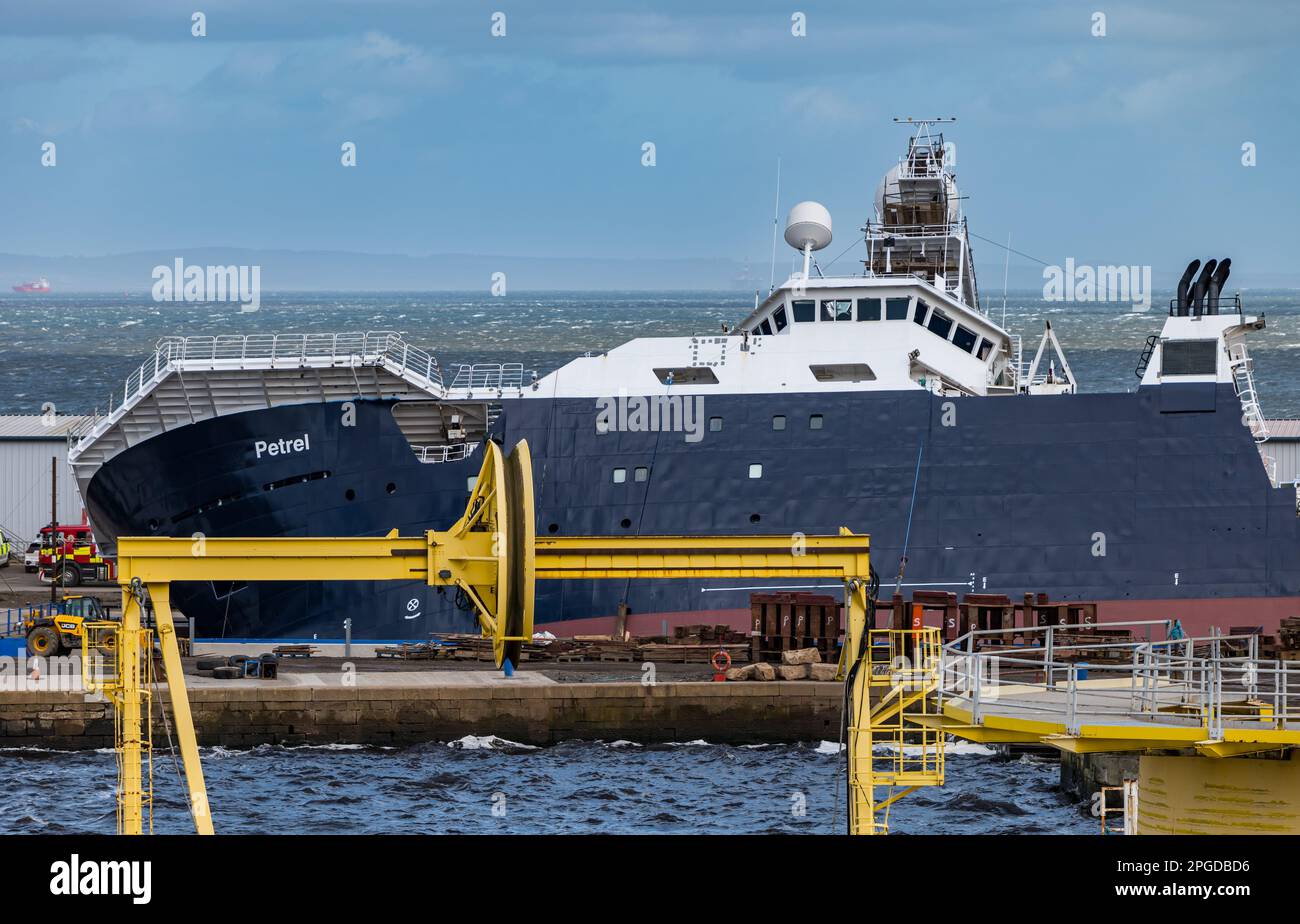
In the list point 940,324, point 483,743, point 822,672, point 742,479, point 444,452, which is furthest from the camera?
point 940,324

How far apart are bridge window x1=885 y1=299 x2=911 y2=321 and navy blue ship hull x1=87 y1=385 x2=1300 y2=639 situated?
3.23 metres

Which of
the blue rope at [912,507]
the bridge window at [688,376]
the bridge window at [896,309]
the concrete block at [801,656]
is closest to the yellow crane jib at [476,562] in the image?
the concrete block at [801,656]

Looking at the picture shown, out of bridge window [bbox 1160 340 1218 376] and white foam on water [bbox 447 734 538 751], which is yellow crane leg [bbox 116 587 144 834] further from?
bridge window [bbox 1160 340 1218 376]

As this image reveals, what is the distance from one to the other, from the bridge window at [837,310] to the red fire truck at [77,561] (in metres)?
21.1

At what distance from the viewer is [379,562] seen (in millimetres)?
22266

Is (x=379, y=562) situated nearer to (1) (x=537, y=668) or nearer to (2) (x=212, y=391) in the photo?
(1) (x=537, y=668)

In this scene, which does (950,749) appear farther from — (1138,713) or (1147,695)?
(1138,713)

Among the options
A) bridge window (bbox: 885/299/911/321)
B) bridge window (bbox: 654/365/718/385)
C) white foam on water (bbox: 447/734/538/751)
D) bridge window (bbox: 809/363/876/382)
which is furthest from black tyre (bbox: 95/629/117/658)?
bridge window (bbox: 885/299/911/321)

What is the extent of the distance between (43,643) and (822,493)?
17.1m

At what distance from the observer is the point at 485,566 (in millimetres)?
22250

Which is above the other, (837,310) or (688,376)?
(837,310)

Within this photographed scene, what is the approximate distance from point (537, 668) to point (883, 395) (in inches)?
403

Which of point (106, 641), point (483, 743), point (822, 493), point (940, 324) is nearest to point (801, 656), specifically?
point (822, 493)

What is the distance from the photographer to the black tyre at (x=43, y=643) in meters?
39.3
